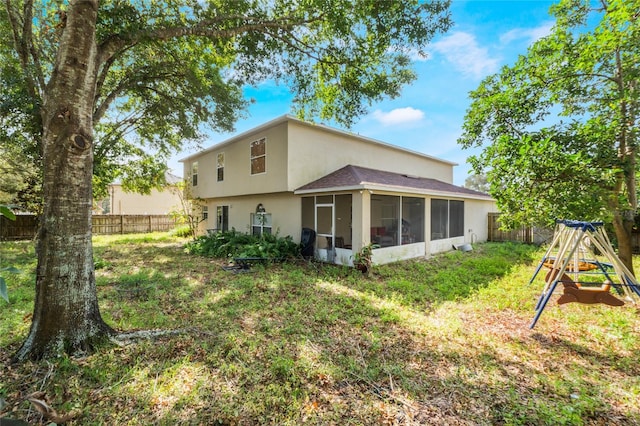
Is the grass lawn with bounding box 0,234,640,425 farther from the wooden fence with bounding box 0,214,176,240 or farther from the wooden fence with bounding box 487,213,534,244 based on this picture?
the wooden fence with bounding box 0,214,176,240

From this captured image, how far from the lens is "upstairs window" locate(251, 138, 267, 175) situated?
10.7 meters

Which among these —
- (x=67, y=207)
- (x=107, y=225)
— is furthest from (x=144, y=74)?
(x=107, y=225)

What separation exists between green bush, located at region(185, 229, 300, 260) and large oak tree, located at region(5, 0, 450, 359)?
4.47 metres

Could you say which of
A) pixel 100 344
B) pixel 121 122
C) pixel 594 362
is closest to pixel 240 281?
pixel 100 344

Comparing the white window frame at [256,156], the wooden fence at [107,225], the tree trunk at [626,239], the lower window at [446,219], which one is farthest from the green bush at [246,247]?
the wooden fence at [107,225]

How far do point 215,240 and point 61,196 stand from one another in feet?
28.2

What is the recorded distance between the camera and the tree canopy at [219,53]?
217 inches

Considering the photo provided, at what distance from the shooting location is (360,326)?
453 centimetres

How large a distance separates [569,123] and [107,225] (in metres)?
24.3

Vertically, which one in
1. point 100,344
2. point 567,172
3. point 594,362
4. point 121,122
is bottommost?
point 594,362

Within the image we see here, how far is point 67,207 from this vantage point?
10.8 feet

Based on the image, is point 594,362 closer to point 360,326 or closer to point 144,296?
point 360,326

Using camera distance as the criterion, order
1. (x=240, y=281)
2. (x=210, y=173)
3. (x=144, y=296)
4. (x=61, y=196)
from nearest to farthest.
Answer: (x=61, y=196)
(x=144, y=296)
(x=240, y=281)
(x=210, y=173)

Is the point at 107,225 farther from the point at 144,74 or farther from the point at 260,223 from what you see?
the point at 144,74
